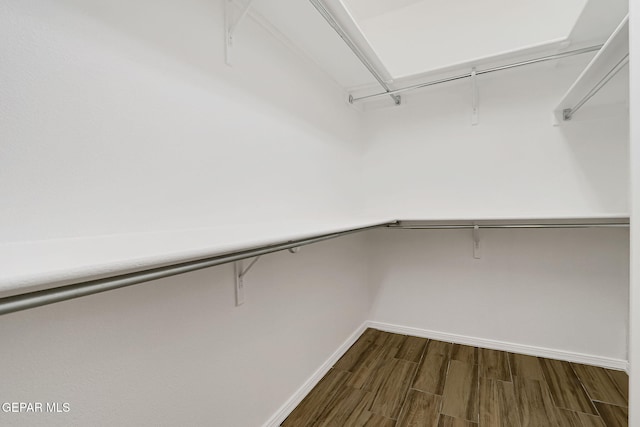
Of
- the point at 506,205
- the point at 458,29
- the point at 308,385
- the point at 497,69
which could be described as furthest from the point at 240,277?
the point at 458,29

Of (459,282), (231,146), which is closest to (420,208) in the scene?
(459,282)

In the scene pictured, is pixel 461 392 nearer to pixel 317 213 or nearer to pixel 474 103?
pixel 317 213

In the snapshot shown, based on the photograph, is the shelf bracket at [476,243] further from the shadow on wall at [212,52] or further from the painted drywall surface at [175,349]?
the shadow on wall at [212,52]

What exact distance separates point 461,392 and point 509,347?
66 cm

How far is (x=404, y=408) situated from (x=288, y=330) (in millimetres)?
694

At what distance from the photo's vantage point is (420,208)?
2105 millimetres

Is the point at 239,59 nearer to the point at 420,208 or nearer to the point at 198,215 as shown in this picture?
the point at 198,215

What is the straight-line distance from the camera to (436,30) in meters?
2.07

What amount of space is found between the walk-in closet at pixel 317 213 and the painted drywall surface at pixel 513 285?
0.04 feet

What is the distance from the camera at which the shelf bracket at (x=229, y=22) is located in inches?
42.0

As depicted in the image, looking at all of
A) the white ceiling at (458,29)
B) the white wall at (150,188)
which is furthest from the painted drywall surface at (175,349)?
the white ceiling at (458,29)

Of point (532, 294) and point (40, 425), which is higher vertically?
point (40, 425)

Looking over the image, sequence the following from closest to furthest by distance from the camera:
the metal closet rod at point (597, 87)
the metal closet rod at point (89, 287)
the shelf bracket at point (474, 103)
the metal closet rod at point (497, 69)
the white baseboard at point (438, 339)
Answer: the metal closet rod at point (89, 287) → the metal closet rod at point (597, 87) → the white baseboard at point (438, 339) → the metal closet rod at point (497, 69) → the shelf bracket at point (474, 103)

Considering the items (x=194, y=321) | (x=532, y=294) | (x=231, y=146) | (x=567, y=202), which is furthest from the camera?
(x=532, y=294)
